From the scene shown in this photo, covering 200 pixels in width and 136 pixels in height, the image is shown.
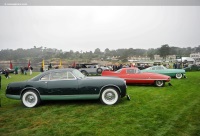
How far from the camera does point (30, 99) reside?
6754 millimetres

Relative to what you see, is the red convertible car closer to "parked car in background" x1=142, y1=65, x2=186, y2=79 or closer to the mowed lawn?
"parked car in background" x1=142, y1=65, x2=186, y2=79

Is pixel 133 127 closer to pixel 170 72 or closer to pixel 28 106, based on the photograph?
pixel 28 106

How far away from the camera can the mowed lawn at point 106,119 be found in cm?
419

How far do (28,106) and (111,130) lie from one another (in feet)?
12.6

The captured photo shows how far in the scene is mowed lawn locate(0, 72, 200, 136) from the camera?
13.7ft

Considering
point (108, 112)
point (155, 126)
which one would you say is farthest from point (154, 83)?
point (155, 126)

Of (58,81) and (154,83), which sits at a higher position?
(58,81)

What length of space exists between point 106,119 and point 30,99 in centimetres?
330

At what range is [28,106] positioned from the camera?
22.0 ft

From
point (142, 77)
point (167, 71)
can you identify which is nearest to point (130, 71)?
point (142, 77)

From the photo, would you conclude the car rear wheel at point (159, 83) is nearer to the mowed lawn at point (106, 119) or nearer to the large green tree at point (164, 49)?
the mowed lawn at point (106, 119)

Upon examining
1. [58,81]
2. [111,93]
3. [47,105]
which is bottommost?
[47,105]

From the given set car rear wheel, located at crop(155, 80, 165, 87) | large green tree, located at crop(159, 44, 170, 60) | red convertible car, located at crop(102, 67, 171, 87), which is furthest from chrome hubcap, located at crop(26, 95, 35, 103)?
large green tree, located at crop(159, 44, 170, 60)

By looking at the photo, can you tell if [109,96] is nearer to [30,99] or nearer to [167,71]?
[30,99]
